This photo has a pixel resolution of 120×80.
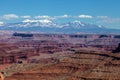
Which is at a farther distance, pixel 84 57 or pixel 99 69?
pixel 84 57

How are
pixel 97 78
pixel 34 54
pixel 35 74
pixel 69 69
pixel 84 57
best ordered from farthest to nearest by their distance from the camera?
pixel 34 54 → pixel 84 57 → pixel 69 69 → pixel 35 74 → pixel 97 78

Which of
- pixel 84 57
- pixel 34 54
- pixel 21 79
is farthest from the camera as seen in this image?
pixel 34 54

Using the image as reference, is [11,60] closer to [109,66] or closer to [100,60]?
[100,60]

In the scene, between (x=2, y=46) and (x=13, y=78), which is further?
(x=2, y=46)

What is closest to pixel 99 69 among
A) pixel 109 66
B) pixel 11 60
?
pixel 109 66

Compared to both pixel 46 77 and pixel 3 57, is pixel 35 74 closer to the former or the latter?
pixel 46 77

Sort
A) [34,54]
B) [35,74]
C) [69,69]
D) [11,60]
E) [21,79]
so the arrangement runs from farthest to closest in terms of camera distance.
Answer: [34,54] < [11,60] < [69,69] < [35,74] < [21,79]

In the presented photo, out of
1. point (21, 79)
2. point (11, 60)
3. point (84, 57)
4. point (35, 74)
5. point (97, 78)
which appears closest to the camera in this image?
point (97, 78)

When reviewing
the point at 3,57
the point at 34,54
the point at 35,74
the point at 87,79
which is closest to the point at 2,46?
the point at 34,54

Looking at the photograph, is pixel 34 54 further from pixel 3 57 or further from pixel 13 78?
pixel 13 78
